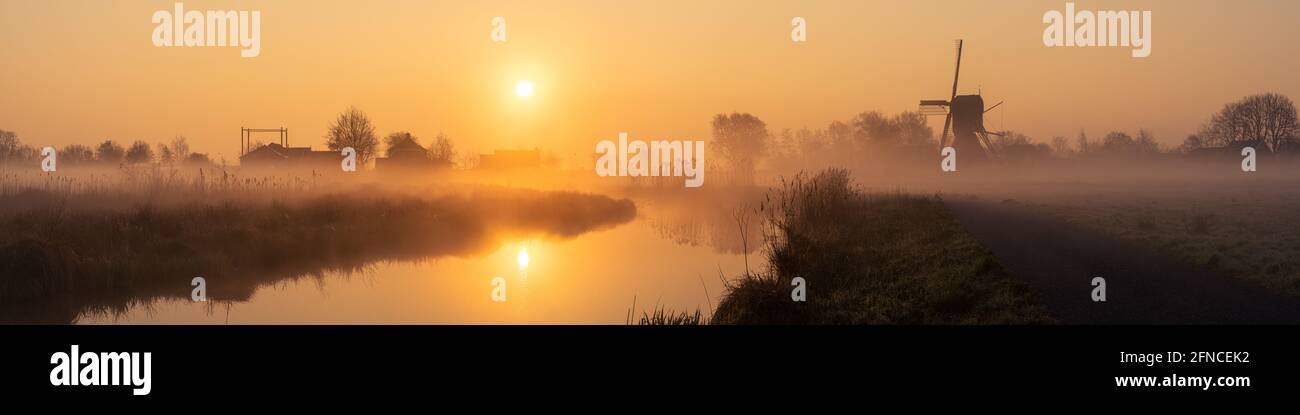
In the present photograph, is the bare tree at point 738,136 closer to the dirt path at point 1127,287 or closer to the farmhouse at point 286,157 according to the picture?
the farmhouse at point 286,157

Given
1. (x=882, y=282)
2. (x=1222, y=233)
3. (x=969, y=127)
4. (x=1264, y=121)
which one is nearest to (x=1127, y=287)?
(x=882, y=282)

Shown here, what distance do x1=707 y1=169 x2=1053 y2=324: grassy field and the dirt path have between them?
20.4 inches

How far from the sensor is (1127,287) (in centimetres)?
1188

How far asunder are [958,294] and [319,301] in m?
11.5

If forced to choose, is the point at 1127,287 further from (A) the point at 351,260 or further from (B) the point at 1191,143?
(B) the point at 1191,143

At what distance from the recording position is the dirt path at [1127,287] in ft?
33.1

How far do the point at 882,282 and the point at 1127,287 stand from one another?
3.51 meters

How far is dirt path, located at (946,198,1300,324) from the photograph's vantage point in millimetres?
10086

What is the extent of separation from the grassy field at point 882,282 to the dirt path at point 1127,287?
52cm

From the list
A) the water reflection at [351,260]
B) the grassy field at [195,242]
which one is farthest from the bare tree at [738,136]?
the grassy field at [195,242]

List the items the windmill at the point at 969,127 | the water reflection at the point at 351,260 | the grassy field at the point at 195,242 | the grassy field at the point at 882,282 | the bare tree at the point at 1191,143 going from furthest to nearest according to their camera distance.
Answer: the bare tree at the point at 1191,143
the windmill at the point at 969,127
the grassy field at the point at 195,242
the water reflection at the point at 351,260
the grassy field at the point at 882,282

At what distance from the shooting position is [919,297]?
1238 centimetres

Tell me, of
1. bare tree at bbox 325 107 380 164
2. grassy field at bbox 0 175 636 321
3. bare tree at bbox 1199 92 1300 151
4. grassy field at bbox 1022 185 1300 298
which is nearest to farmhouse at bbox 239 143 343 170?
bare tree at bbox 325 107 380 164
